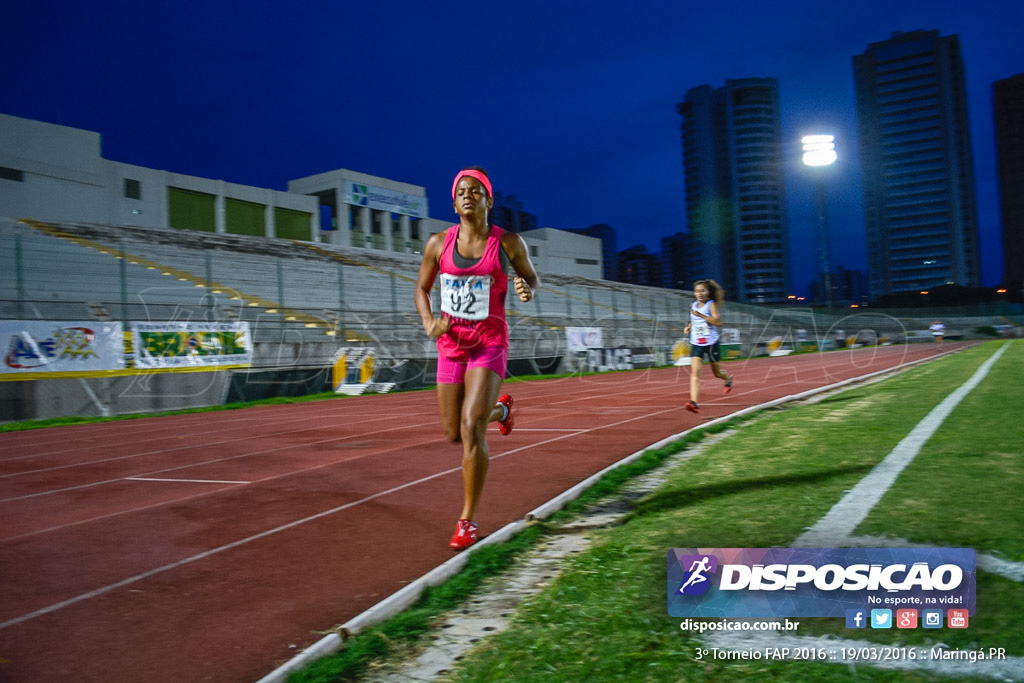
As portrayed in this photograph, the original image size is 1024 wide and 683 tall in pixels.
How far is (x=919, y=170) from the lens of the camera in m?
155

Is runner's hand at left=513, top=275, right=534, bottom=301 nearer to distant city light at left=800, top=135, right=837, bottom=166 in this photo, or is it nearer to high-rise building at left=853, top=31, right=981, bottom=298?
distant city light at left=800, top=135, right=837, bottom=166

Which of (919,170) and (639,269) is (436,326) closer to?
(639,269)

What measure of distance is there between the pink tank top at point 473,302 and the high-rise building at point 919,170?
167706 millimetres

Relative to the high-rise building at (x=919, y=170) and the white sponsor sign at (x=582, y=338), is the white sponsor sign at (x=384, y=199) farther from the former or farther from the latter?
the high-rise building at (x=919, y=170)

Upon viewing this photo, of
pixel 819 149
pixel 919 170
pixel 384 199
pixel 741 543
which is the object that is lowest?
pixel 741 543

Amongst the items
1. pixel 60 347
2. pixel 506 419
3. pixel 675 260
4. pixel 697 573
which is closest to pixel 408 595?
pixel 697 573

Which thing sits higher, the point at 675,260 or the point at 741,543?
the point at 675,260

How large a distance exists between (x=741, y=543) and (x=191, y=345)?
16.5 meters

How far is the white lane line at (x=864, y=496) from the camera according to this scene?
10.6 ft

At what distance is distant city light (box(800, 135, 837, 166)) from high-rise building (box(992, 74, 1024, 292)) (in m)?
192

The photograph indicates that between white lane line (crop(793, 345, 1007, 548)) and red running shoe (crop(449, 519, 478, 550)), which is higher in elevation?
white lane line (crop(793, 345, 1007, 548))

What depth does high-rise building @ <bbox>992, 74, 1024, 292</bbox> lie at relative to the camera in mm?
176488

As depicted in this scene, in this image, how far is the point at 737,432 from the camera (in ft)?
25.2

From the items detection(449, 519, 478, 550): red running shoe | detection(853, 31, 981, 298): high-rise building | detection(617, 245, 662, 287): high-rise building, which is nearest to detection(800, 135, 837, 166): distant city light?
detection(449, 519, 478, 550): red running shoe
